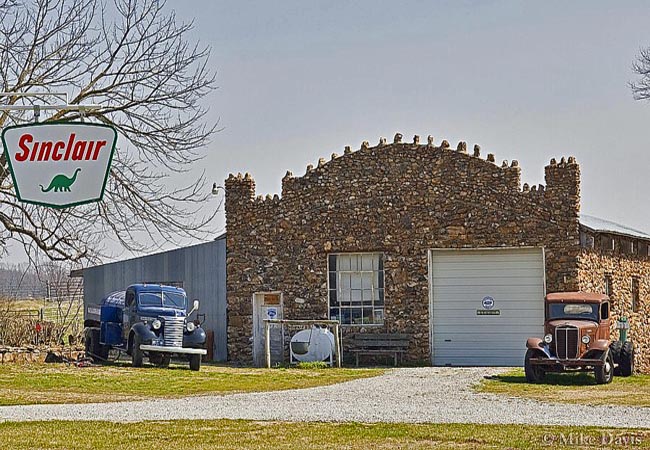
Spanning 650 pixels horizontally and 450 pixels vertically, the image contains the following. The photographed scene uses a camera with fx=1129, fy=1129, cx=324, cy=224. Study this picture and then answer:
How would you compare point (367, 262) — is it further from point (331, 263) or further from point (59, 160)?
point (59, 160)

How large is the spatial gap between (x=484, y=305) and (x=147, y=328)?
8727mm

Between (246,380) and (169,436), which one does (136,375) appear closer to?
(246,380)

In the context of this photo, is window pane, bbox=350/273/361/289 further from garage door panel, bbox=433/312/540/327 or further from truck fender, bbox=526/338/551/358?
truck fender, bbox=526/338/551/358

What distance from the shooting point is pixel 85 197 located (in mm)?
14891

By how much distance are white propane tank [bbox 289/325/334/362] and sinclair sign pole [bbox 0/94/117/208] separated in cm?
1456

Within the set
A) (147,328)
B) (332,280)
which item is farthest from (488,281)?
(147,328)

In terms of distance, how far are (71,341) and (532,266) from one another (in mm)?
12014

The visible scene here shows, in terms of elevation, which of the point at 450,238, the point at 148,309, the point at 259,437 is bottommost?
the point at 259,437

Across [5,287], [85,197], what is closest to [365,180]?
[5,287]

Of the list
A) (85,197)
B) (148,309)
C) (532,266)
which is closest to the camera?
(85,197)

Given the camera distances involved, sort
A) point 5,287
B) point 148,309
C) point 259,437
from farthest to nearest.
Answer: point 5,287, point 148,309, point 259,437

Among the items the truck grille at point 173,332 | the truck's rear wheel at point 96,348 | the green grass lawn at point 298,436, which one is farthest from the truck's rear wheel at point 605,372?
the truck's rear wheel at point 96,348

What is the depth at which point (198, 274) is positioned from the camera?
105 feet

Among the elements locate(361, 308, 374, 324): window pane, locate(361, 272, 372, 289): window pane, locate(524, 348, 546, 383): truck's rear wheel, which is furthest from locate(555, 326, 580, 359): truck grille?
locate(361, 272, 372, 289): window pane
